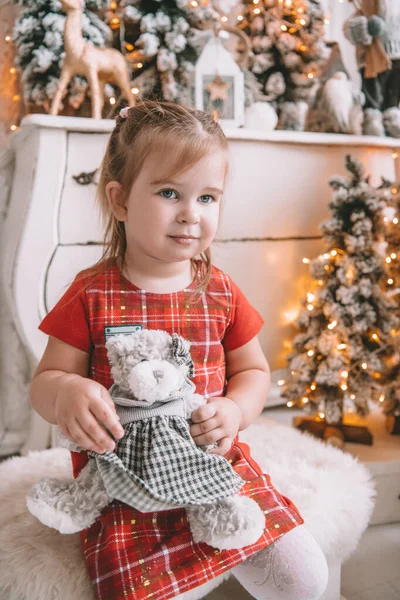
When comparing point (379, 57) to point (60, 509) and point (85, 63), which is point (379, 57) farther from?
point (60, 509)

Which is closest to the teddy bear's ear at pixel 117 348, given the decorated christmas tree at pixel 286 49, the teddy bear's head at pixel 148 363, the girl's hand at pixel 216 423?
the teddy bear's head at pixel 148 363

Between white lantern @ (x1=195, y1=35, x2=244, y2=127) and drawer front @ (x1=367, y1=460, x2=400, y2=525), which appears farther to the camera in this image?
white lantern @ (x1=195, y1=35, x2=244, y2=127)

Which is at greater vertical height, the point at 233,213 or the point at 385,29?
the point at 385,29

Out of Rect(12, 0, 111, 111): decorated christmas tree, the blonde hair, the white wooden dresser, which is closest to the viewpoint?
the blonde hair

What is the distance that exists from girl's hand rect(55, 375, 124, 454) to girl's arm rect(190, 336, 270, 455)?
0.14 meters

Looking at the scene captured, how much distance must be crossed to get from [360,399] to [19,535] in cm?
101

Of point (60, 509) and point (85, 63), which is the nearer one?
point (60, 509)

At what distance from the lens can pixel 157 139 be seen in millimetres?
844

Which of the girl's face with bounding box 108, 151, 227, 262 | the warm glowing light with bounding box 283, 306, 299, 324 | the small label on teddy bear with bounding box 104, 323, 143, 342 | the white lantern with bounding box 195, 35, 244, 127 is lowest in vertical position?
the small label on teddy bear with bounding box 104, 323, 143, 342

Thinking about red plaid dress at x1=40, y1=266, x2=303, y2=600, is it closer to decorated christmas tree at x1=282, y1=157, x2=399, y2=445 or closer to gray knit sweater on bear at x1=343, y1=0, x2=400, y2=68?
decorated christmas tree at x1=282, y1=157, x2=399, y2=445

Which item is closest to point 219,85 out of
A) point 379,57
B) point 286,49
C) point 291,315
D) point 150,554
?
point 286,49

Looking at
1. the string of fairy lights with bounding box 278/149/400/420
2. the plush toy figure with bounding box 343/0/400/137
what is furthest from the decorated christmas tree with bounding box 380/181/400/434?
the plush toy figure with bounding box 343/0/400/137

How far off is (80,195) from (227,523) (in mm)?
942

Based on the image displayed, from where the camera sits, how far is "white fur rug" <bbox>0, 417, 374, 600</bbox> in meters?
0.79
